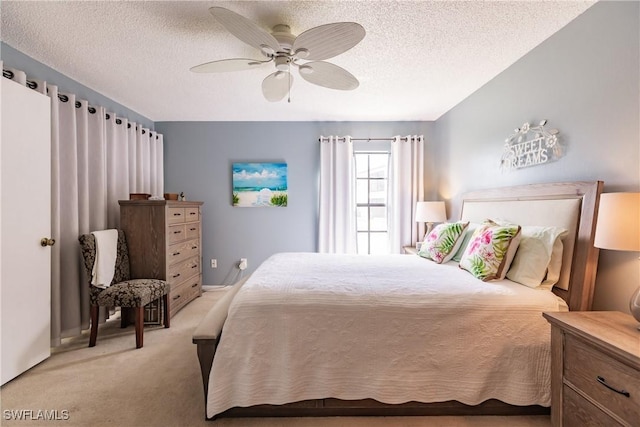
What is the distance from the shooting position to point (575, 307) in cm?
171

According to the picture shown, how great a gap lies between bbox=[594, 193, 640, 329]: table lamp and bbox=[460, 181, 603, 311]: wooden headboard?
425mm

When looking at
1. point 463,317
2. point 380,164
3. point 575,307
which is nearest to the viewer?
point 463,317

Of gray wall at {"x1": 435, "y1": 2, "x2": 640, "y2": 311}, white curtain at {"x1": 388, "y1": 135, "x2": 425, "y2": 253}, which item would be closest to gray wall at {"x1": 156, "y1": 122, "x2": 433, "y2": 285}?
white curtain at {"x1": 388, "y1": 135, "x2": 425, "y2": 253}

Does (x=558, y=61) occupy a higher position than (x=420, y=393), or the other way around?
(x=558, y=61)

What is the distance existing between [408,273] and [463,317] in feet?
1.87

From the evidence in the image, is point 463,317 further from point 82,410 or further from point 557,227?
point 82,410

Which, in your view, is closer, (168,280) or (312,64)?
(312,64)

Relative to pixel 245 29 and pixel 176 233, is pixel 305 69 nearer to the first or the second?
pixel 245 29

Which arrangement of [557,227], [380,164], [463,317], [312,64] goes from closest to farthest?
[463,317], [557,227], [312,64], [380,164]

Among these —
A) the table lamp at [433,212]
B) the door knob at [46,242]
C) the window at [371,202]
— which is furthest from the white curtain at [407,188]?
the door knob at [46,242]

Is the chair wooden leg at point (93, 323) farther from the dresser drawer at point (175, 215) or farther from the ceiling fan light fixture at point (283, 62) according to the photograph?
the ceiling fan light fixture at point (283, 62)

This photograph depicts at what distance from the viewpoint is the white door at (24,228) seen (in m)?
1.94

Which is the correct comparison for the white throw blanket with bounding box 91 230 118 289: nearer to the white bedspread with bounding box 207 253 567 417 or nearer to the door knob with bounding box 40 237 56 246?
the door knob with bounding box 40 237 56 246

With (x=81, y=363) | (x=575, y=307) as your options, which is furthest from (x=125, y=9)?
(x=575, y=307)
